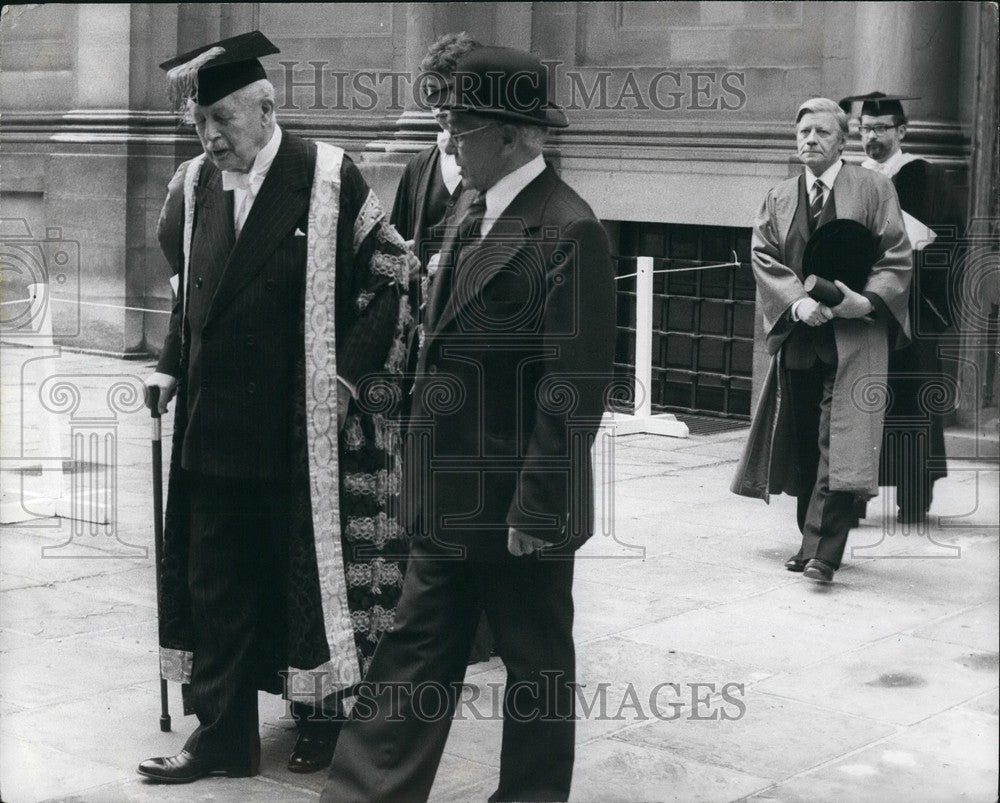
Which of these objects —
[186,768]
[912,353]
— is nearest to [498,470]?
[186,768]

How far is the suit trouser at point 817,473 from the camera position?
23.6ft

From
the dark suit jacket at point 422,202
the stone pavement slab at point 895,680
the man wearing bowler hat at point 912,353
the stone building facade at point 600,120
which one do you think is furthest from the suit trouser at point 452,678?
the stone building facade at point 600,120

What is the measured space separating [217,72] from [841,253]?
351 cm

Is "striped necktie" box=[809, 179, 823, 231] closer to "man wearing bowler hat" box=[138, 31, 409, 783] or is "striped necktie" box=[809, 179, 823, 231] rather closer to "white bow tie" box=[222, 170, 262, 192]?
"man wearing bowler hat" box=[138, 31, 409, 783]

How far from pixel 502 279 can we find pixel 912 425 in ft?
15.3

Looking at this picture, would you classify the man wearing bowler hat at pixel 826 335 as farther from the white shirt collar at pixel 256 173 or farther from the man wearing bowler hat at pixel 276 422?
the white shirt collar at pixel 256 173

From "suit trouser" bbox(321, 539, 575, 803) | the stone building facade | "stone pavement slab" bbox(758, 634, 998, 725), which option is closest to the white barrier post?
the stone building facade

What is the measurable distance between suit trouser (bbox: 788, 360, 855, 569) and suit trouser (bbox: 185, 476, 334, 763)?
3.03 m

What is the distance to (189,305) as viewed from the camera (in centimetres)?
492

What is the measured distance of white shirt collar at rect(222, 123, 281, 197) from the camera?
4.83m

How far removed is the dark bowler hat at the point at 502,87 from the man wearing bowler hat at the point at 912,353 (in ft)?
14.6

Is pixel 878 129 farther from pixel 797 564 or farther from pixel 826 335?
pixel 797 564

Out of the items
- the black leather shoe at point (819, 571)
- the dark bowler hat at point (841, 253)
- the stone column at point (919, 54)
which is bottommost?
the black leather shoe at point (819, 571)

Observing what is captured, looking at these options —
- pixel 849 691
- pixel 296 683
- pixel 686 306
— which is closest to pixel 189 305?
pixel 296 683
